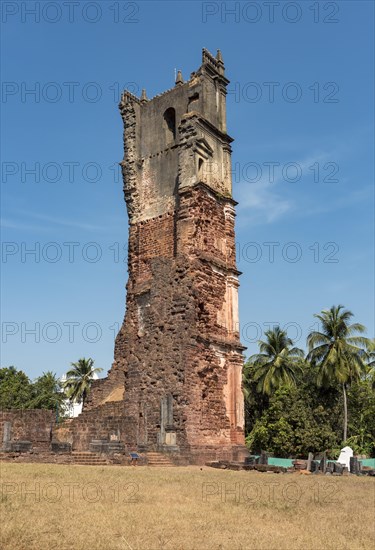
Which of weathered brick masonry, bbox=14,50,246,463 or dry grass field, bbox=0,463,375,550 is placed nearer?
dry grass field, bbox=0,463,375,550

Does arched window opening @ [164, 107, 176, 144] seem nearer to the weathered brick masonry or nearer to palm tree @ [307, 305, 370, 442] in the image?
the weathered brick masonry

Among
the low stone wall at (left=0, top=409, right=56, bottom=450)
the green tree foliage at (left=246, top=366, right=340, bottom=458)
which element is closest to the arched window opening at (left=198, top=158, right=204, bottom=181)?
the low stone wall at (left=0, top=409, right=56, bottom=450)

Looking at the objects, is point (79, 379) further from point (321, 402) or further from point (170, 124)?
point (170, 124)

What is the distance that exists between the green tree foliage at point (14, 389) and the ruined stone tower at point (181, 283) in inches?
980

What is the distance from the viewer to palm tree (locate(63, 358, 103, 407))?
174ft

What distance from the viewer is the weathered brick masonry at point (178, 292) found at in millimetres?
21469

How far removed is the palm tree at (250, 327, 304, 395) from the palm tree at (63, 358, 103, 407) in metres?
17.2

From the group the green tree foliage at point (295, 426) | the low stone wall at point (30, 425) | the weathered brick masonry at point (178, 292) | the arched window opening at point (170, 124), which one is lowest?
the green tree foliage at point (295, 426)

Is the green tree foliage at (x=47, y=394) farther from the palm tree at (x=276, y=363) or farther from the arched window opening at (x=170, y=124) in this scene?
the arched window opening at (x=170, y=124)

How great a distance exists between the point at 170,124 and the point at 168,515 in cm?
2180

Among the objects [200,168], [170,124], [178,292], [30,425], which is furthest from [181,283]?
[170,124]

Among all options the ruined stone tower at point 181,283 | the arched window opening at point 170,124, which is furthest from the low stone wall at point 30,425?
the arched window opening at point 170,124

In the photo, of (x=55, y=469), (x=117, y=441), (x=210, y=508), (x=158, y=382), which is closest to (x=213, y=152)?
(x=158, y=382)

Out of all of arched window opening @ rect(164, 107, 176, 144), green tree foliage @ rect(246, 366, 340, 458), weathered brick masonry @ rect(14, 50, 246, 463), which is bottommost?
green tree foliage @ rect(246, 366, 340, 458)
